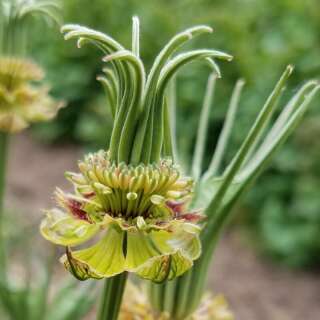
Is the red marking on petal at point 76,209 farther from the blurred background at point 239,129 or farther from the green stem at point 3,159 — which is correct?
the blurred background at point 239,129

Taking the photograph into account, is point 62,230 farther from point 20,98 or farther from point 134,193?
point 20,98

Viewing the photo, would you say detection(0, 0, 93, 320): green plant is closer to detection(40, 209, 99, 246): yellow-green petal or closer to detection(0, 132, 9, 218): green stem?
detection(0, 132, 9, 218): green stem

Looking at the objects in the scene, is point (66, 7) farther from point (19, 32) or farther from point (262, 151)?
point (262, 151)

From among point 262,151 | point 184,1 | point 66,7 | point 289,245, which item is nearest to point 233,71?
point 184,1

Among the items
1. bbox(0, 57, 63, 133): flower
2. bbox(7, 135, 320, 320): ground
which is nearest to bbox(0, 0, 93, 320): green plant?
bbox(0, 57, 63, 133): flower

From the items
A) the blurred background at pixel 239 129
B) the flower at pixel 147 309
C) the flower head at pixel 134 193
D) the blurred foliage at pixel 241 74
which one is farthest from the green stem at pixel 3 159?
the blurred foliage at pixel 241 74

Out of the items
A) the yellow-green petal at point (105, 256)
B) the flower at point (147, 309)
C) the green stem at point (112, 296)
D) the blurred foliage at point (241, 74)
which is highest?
the yellow-green petal at point (105, 256)

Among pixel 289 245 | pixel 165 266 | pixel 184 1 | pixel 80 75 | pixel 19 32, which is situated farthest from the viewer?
pixel 80 75

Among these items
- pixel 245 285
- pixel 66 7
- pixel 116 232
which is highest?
pixel 116 232
